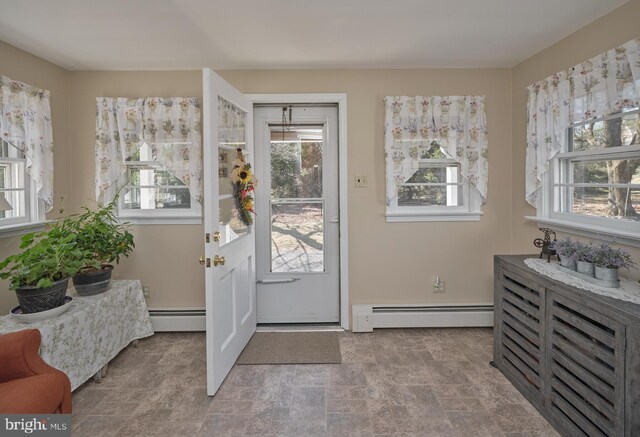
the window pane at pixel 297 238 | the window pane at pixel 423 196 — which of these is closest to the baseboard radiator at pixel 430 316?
the window pane at pixel 297 238

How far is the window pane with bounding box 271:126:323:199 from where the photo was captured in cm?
334

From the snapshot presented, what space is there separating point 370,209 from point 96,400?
2.44 meters

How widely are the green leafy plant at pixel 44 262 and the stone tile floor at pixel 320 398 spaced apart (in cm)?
82

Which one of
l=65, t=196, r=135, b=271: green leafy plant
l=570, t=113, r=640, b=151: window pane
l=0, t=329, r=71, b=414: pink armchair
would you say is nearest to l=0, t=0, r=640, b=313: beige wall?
l=65, t=196, r=135, b=271: green leafy plant

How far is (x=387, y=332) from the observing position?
324 centimetres

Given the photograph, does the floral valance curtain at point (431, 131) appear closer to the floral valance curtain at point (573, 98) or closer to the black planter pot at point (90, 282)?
the floral valance curtain at point (573, 98)

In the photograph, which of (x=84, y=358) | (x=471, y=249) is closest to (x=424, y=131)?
(x=471, y=249)

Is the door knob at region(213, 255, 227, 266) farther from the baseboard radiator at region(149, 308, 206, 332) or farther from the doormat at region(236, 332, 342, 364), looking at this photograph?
the baseboard radiator at region(149, 308, 206, 332)

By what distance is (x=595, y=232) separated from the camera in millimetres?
2258

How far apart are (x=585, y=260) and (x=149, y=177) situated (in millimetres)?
3310

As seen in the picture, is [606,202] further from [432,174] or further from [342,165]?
[342,165]

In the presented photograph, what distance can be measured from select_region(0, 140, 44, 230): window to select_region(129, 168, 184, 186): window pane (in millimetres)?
717

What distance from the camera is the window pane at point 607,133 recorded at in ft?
6.91

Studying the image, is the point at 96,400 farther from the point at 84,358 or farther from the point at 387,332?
the point at 387,332
